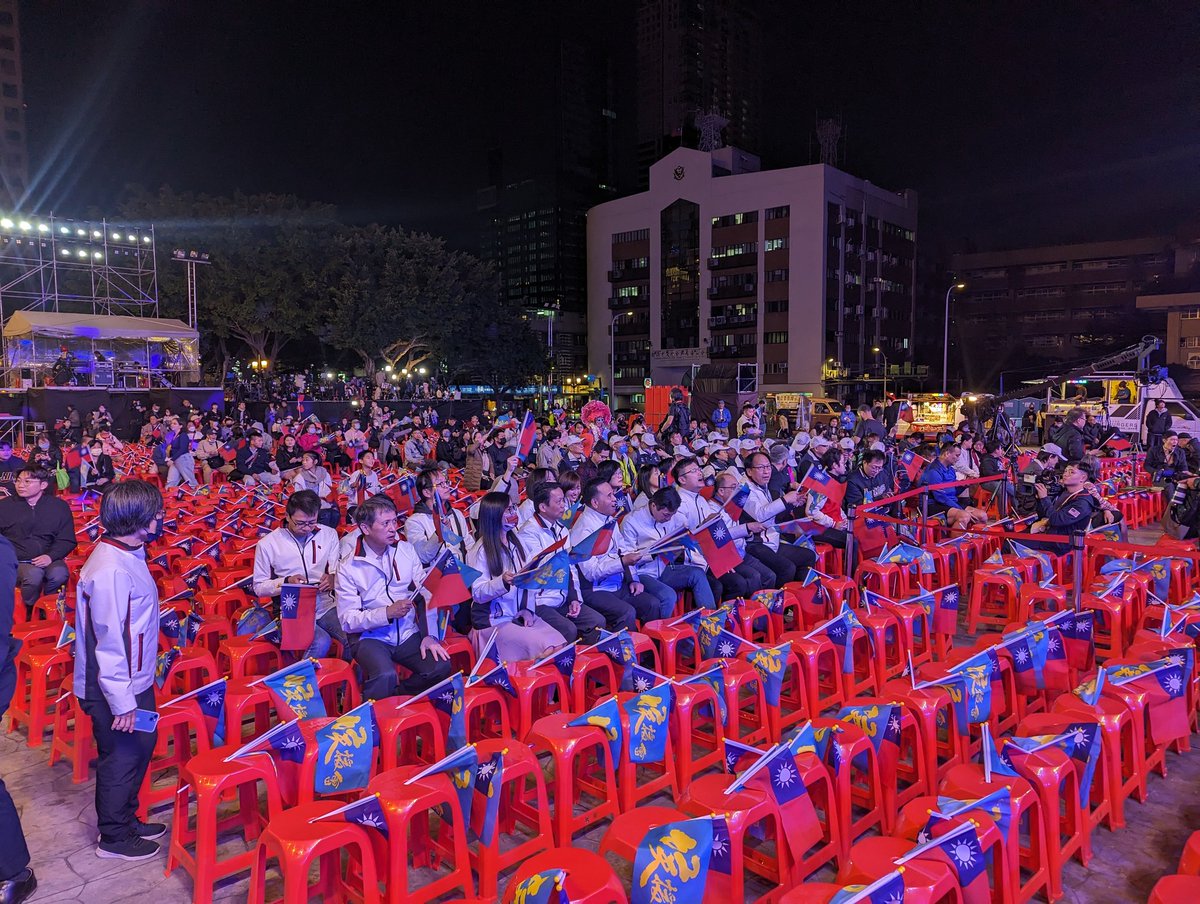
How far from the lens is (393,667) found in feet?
14.0

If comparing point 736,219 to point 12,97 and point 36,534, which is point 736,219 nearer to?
point 36,534

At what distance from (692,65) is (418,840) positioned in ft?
323

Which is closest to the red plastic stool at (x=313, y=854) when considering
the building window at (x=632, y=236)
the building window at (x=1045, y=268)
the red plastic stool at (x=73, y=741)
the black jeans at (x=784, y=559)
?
the red plastic stool at (x=73, y=741)

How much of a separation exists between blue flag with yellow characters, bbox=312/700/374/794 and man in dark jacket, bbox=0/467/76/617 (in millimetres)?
4253

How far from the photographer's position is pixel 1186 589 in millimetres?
6133

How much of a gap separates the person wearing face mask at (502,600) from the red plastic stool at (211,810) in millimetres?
1555

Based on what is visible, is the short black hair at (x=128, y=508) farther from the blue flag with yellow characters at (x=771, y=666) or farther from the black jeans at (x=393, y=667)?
the blue flag with yellow characters at (x=771, y=666)

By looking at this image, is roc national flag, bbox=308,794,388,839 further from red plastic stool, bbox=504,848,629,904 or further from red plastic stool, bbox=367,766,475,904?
red plastic stool, bbox=504,848,629,904

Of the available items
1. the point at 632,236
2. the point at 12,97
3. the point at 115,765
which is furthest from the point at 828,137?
the point at 12,97

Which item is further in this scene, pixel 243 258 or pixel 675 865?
pixel 243 258

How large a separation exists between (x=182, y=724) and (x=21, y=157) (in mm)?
74572

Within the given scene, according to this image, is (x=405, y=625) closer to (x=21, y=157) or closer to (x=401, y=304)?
(x=401, y=304)

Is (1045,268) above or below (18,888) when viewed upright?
above

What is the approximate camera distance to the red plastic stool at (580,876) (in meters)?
2.14
